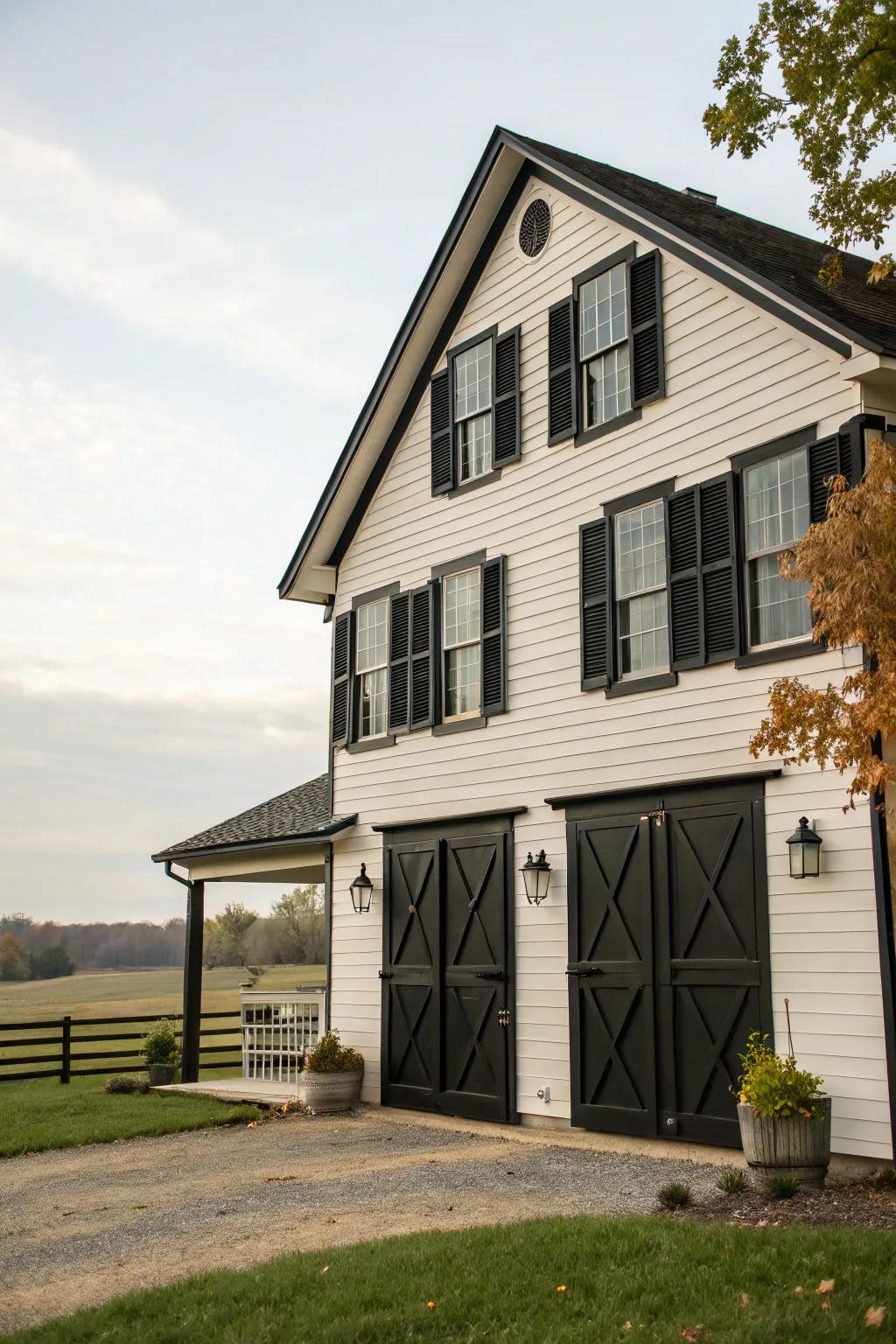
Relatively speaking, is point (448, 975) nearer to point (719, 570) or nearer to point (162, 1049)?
point (719, 570)

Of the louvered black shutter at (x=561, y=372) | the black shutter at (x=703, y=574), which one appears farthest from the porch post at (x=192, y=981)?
the black shutter at (x=703, y=574)

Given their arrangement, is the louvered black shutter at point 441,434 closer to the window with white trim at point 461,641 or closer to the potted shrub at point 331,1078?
Answer: the window with white trim at point 461,641

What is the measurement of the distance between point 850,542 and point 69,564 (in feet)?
95.9

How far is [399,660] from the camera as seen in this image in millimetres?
16094

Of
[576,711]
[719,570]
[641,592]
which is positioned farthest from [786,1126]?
[641,592]

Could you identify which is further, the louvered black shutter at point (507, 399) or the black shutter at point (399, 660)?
the black shutter at point (399, 660)

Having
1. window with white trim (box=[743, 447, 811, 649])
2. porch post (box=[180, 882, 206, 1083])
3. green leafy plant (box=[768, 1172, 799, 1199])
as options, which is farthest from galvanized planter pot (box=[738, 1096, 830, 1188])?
porch post (box=[180, 882, 206, 1083])

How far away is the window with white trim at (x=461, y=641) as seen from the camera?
48.7 ft

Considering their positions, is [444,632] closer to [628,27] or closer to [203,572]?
[628,27]

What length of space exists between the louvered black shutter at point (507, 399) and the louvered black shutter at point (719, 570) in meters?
3.35

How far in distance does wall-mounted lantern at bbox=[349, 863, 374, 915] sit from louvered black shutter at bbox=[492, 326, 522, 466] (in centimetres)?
525

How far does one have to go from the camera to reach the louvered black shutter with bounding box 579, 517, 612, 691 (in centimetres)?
1268

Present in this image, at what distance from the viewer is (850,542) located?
8414mm

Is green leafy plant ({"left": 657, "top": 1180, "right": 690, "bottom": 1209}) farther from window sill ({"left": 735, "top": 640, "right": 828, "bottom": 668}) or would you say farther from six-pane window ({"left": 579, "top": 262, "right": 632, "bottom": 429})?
six-pane window ({"left": 579, "top": 262, "right": 632, "bottom": 429})
